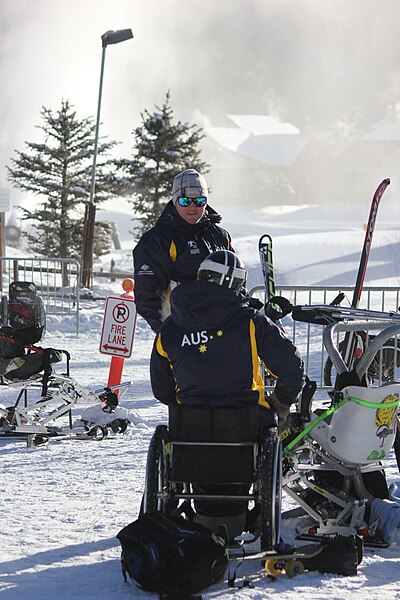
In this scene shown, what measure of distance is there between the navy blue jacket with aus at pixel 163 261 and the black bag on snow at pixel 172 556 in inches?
71.9

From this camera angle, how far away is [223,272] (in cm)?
488

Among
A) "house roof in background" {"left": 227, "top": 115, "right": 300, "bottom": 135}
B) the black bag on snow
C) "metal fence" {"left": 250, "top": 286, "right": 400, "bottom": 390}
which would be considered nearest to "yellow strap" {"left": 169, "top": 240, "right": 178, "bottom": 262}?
the black bag on snow

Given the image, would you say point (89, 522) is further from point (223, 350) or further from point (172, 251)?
point (172, 251)

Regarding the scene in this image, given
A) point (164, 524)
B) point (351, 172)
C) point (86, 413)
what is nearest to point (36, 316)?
point (86, 413)

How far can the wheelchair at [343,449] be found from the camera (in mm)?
5137

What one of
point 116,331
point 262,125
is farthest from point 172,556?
point 262,125

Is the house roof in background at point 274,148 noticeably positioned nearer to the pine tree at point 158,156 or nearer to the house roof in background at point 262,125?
the house roof in background at point 262,125

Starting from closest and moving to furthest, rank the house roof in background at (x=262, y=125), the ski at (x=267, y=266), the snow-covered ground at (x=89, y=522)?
1. the snow-covered ground at (x=89, y=522)
2. the ski at (x=267, y=266)
3. the house roof in background at (x=262, y=125)

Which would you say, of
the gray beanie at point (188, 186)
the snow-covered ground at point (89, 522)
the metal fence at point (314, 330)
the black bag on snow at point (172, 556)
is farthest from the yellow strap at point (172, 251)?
the metal fence at point (314, 330)

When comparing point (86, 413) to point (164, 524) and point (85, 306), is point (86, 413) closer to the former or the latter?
point (164, 524)

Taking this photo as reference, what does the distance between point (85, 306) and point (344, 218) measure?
61.8m

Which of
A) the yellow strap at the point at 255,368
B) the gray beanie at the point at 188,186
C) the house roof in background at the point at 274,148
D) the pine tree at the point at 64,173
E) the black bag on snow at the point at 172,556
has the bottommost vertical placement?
the black bag on snow at the point at 172,556

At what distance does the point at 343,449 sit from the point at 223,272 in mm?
1163

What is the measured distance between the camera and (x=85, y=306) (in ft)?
61.9
